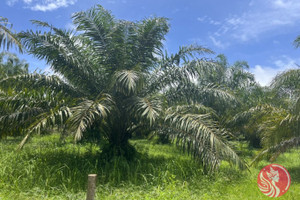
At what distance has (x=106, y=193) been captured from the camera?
477cm

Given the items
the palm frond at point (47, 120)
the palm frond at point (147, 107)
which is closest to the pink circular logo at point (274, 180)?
the palm frond at point (147, 107)

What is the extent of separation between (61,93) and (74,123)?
6.43ft

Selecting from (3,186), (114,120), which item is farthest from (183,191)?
(3,186)

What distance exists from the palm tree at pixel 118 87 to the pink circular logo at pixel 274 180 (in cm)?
175

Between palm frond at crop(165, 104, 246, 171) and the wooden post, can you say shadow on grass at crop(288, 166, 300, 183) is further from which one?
the wooden post

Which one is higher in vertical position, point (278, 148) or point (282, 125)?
point (282, 125)

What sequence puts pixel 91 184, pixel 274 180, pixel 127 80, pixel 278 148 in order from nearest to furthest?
pixel 91 184, pixel 274 180, pixel 127 80, pixel 278 148

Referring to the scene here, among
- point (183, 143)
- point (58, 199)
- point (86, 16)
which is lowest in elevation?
point (58, 199)

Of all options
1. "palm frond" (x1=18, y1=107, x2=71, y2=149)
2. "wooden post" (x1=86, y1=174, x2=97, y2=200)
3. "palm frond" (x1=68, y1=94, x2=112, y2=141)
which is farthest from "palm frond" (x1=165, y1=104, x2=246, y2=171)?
"wooden post" (x1=86, y1=174, x2=97, y2=200)

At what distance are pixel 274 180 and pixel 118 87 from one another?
3629mm

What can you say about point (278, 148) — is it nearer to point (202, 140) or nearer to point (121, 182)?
point (202, 140)

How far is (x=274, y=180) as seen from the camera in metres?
3.70

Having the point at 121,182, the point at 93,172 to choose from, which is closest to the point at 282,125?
the point at 121,182

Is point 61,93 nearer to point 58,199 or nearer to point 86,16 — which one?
point 86,16
